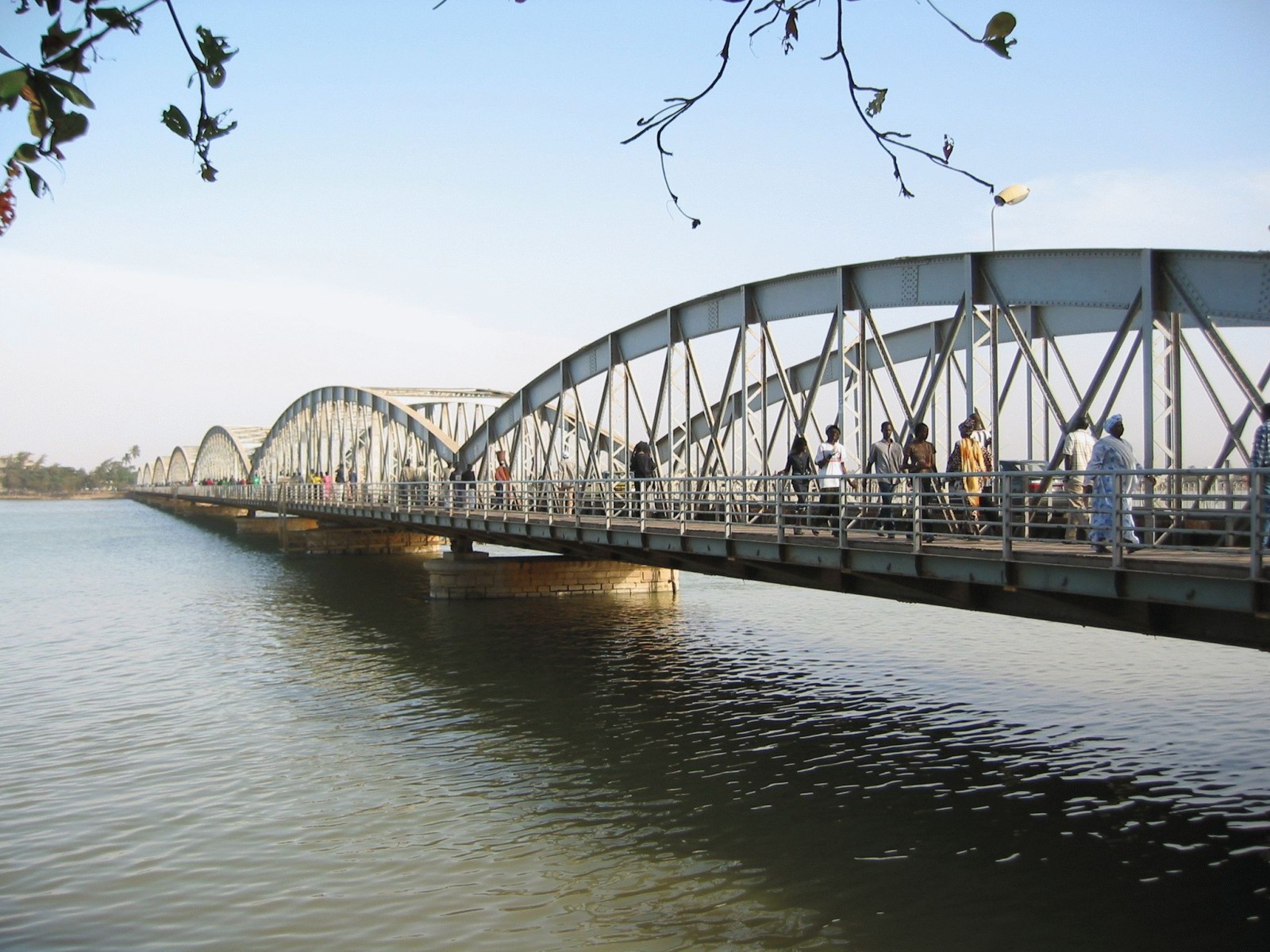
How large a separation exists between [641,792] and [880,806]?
2.77 metres

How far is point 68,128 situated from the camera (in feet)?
10.4

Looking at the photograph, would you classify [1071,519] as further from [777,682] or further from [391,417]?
[391,417]

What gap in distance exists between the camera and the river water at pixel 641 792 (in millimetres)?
10031

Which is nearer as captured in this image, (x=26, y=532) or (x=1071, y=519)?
(x=1071, y=519)

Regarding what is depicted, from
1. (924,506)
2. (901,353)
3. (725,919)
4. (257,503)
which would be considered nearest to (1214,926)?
(725,919)

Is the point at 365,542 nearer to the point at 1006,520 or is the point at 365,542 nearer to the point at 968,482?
the point at 968,482

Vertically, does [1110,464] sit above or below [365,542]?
above

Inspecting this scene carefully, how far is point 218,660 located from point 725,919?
16444 millimetres

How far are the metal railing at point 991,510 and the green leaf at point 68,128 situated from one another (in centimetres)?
862

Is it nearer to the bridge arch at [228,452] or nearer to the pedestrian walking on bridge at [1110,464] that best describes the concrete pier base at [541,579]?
the pedestrian walking on bridge at [1110,464]

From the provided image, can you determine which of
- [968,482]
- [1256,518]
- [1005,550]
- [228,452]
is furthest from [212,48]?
[228,452]

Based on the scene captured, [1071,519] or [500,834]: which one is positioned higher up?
[1071,519]

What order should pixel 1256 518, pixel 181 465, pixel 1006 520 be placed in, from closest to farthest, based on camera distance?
pixel 1256 518 → pixel 1006 520 → pixel 181 465

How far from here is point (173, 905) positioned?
1045 cm
